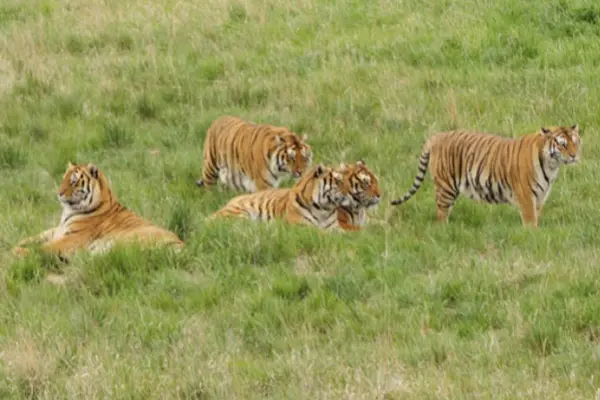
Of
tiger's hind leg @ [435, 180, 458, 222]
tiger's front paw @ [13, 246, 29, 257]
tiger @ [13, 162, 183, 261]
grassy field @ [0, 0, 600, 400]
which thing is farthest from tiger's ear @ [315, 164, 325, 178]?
tiger's front paw @ [13, 246, 29, 257]

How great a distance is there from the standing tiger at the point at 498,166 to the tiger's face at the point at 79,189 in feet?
8.20

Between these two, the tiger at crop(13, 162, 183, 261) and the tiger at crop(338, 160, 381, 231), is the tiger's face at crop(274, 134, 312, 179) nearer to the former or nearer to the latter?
the tiger at crop(338, 160, 381, 231)

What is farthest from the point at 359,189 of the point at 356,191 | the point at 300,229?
the point at 300,229

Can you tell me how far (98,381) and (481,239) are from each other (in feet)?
12.4

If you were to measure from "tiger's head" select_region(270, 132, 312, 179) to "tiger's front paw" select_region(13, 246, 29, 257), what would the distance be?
2.94m

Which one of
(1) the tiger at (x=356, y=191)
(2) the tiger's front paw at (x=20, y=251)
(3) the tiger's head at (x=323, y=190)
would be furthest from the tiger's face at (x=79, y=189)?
(1) the tiger at (x=356, y=191)

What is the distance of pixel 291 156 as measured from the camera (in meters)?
11.1

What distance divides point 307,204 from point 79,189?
177 centimetres

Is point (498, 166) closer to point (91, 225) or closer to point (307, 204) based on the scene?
point (307, 204)

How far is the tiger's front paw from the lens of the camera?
867 centimetres

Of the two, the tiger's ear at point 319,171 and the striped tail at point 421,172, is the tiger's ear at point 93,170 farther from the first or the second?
the striped tail at point 421,172

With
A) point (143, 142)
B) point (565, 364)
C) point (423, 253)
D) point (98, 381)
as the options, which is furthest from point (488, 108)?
point (98, 381)

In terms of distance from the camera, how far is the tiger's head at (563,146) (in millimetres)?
9812

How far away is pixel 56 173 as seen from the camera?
11664 millimetres
